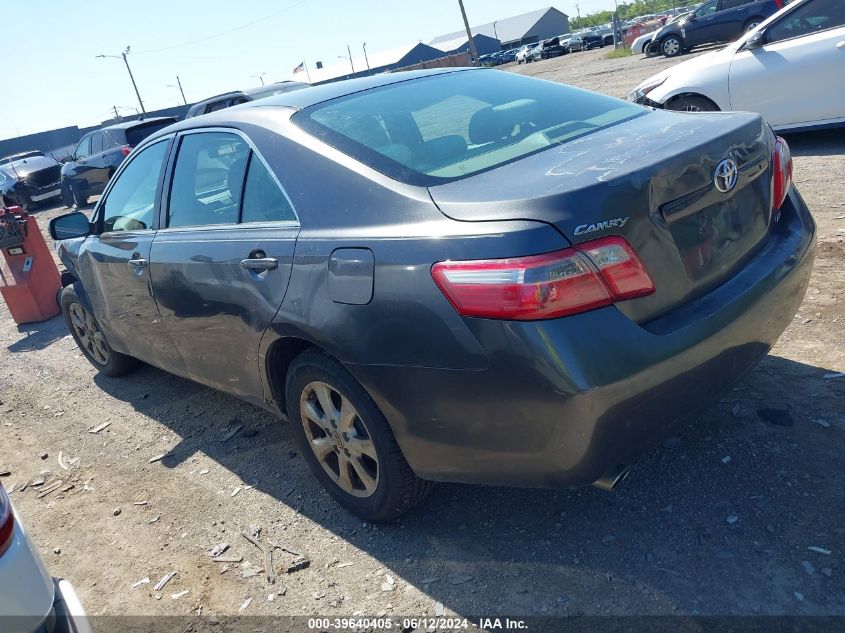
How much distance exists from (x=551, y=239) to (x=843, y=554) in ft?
4.79

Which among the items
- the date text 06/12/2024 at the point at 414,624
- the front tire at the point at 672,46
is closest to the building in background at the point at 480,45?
the front tire at the point at 672,46

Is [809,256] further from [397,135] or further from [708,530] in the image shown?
[397,135]

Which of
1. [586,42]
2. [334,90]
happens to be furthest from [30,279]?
[586,42]

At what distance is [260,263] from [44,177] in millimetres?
20325

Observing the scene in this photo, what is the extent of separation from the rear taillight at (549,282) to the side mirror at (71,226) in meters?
3.23

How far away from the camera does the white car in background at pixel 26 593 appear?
1.93 meters

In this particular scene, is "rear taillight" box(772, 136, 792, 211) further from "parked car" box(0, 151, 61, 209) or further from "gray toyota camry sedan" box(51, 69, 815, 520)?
"parked car" box(0, 151, 61, 209)

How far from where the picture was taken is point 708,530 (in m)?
2.55

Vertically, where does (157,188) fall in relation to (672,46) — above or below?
above

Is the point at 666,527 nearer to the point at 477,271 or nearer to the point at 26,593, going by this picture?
the point at 477,271

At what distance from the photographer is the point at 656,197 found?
2.23 m

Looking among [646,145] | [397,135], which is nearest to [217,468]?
[397,135]

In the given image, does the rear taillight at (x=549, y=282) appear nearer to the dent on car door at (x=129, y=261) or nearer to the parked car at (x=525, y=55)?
the dent on car door at (x=129, y=261)

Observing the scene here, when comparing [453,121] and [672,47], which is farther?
[672,47]
